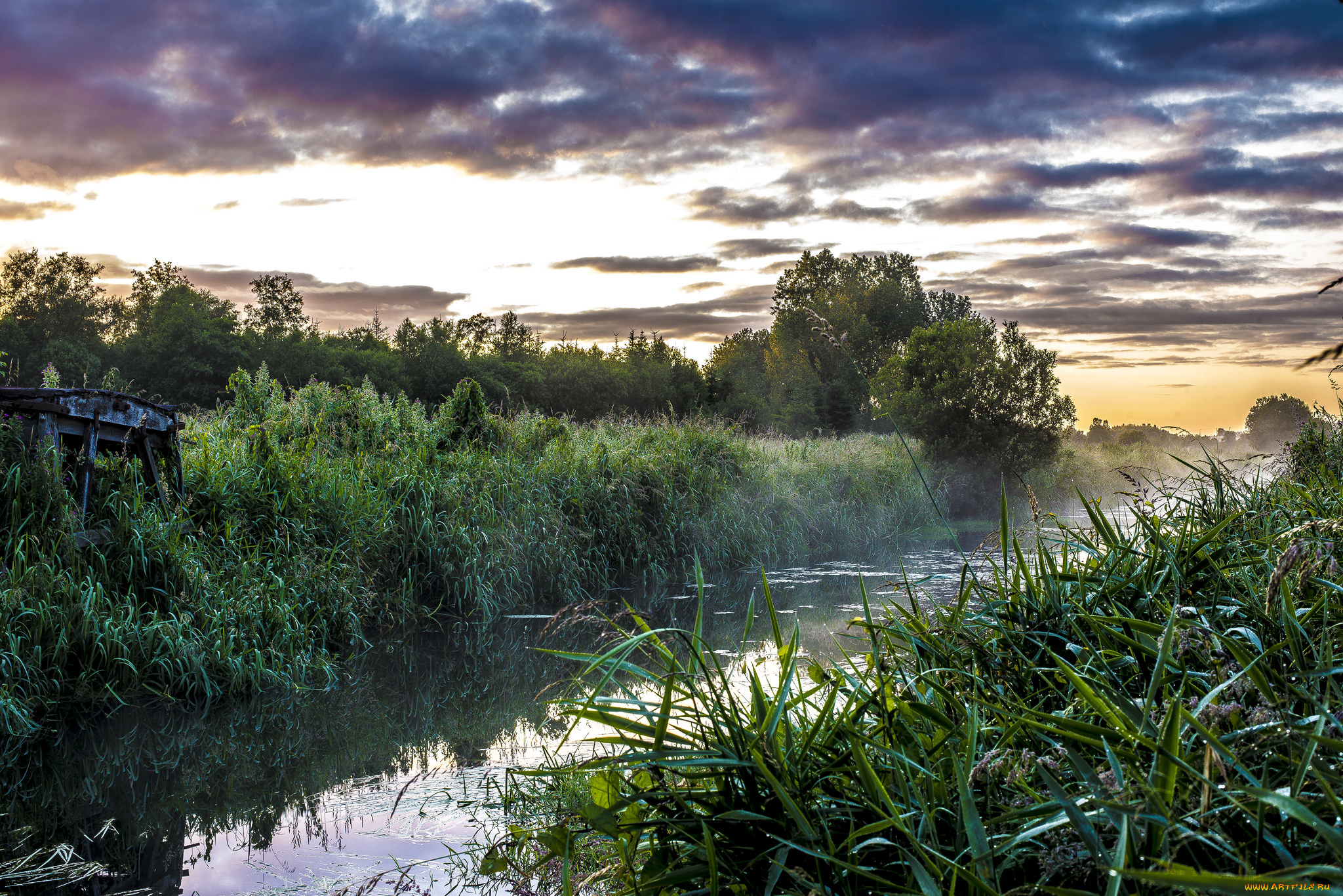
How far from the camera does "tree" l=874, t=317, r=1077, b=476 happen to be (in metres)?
21.2

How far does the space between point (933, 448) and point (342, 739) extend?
61.7 ft

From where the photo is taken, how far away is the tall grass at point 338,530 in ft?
19.0

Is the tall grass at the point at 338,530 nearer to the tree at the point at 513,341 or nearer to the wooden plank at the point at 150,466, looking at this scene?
the wooden plank at the point at 150,466

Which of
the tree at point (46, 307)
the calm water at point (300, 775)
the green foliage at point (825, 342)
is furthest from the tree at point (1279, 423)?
the tree at point (46, 307)

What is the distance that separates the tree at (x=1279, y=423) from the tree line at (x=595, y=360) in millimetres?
12566

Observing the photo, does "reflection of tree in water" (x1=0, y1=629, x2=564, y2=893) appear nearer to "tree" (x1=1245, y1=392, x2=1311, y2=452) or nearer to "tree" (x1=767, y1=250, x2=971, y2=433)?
"tree" (x1=1245, y1=392, x2=1311, y2=452)

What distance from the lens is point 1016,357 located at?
21719 millimetres

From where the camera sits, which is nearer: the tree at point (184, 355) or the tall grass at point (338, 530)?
the tall grass at point (338, 530)

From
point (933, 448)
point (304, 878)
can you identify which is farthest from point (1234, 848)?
point (933, 448)

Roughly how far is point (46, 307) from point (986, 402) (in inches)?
1419

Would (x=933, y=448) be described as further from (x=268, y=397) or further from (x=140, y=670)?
(x=140, y=670)

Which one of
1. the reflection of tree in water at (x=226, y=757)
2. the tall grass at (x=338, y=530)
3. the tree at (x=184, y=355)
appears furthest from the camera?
the tree at (x=184, y=355)

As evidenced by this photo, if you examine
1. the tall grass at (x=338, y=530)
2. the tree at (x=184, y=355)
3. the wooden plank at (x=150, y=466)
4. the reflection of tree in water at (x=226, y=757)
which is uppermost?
the tree at (x=184, y=355)

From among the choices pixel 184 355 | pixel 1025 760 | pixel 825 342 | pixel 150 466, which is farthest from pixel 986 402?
pixel 184 355
